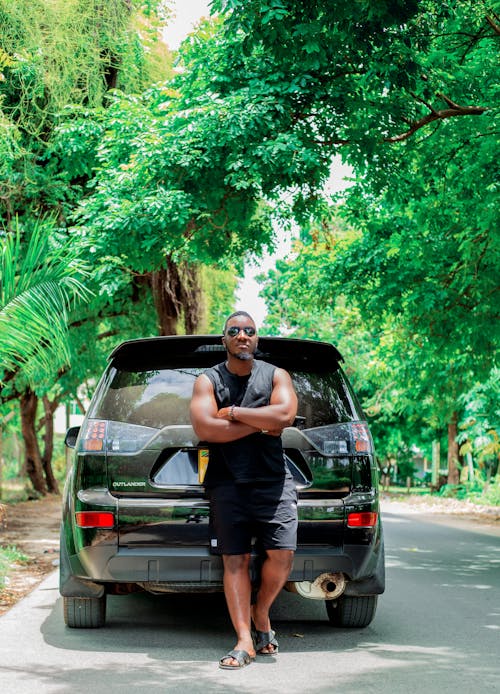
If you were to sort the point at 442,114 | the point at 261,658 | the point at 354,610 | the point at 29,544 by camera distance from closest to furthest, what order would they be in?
the point at 261,658 → the point at 354,610 → the point at 442,114 → the point at 29,544

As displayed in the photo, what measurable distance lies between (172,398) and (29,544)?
848 cm

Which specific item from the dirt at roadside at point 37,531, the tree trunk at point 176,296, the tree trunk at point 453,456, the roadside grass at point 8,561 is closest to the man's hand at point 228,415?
the dirt at roadside at point 37,531

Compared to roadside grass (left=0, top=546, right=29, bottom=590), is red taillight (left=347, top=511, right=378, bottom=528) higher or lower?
higher

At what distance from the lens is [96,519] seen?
592 centimetres

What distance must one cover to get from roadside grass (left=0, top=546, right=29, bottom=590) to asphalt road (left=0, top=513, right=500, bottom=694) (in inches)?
16.3

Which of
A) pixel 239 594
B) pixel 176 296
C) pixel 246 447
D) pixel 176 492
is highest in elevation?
pixel 176 296

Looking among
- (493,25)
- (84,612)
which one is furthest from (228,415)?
(493,25)

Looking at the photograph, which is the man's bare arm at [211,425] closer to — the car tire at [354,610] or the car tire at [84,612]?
the car tire at [84,612]

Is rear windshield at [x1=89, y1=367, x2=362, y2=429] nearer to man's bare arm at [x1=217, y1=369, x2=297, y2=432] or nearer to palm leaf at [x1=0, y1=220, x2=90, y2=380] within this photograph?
man's bare arm at [x1=217, y1=369, x2=297, y2=432]

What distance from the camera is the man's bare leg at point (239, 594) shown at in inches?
221

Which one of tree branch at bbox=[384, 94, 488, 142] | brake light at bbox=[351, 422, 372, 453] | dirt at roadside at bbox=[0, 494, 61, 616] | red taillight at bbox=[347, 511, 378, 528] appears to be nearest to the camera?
red taillight at bbox=[347, 511, 378, 528]

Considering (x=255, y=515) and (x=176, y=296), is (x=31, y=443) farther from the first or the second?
(x=255, y=515)

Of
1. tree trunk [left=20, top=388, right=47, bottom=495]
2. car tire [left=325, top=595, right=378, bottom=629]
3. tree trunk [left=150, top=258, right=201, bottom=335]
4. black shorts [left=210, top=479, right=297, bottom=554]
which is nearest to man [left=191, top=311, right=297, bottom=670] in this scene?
black shorts [left=210, top=479, right=297, bottom=554]

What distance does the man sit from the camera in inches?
222
